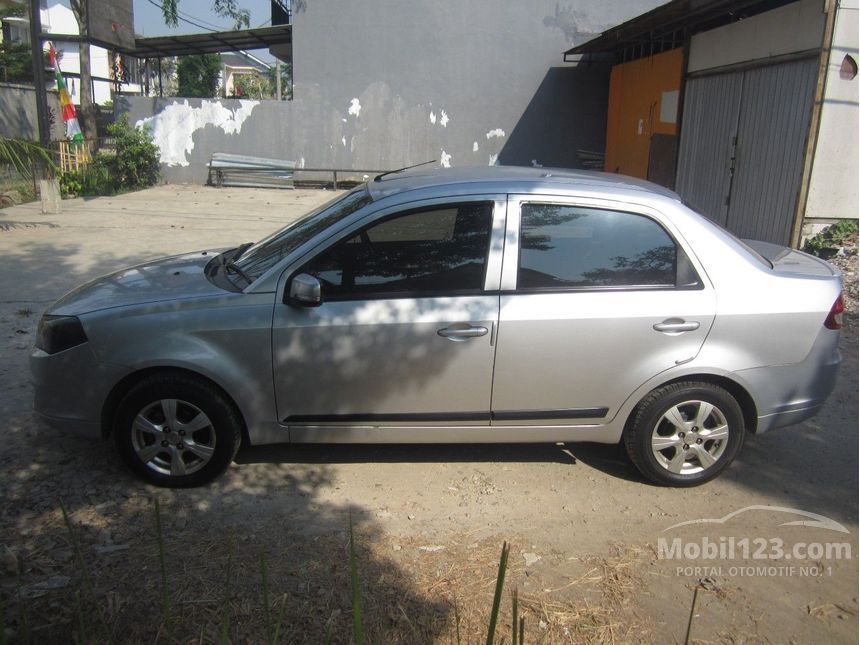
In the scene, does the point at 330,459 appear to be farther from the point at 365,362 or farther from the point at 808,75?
the point at 808,75

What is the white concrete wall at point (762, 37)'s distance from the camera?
882 cm

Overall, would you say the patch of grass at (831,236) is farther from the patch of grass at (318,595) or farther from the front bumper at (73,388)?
the front bumper at (73,388)

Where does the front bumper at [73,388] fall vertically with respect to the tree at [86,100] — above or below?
below

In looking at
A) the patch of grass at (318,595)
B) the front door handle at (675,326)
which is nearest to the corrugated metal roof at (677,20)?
the front door handle at (675,326)

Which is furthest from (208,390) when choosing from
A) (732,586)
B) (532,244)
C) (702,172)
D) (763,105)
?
(702,172)

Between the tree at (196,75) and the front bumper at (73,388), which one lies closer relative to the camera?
the front bumper at (73,388)

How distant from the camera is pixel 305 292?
3.80m

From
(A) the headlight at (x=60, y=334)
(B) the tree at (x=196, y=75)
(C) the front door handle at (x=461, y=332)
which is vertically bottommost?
(A) the headlight at (x=60, y=334)

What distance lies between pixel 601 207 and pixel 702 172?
8.74 metres

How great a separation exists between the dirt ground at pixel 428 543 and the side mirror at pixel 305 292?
1.05 meters

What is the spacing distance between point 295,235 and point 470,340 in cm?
131

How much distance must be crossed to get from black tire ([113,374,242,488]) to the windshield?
2.39ft

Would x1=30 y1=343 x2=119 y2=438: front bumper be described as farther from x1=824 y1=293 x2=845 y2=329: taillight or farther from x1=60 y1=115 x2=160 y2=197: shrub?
x1=60 y1=115 x2=160 y2=197: shrub

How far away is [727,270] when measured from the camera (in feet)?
13.1
